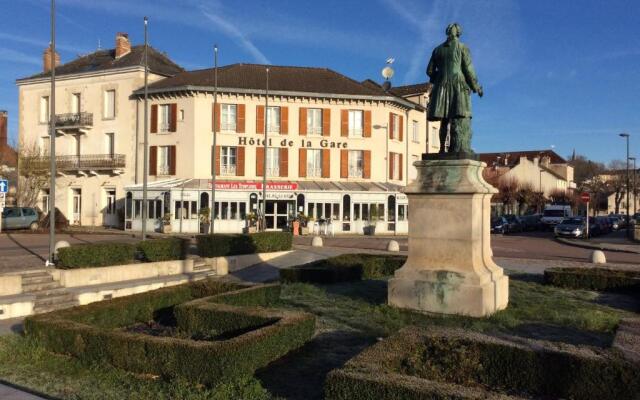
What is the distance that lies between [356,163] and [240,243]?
68.5ft

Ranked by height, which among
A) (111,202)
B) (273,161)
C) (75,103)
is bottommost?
(111,202)

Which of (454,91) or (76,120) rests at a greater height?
(76,120)

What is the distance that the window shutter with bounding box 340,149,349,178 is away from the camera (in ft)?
127

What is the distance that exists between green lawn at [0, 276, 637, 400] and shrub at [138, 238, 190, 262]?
5208 mm

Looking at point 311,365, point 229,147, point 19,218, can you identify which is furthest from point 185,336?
point 229,147

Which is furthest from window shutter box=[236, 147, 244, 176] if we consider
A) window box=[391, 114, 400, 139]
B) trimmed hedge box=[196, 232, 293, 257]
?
trimmed hedge box=[196, 232, 293, 257]

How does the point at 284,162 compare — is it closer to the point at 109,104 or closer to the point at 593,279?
the point at 109,104

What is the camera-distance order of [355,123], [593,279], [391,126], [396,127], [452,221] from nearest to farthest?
1. [452,221]
2. [593,279]
3. [355,123]
4. [391,126]
5. [396,127]

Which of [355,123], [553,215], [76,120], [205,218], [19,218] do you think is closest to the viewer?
[19,218]

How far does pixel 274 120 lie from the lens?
125 ft

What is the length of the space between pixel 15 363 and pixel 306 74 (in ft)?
119

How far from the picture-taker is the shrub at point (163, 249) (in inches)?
639

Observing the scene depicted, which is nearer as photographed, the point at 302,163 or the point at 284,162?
the point at 284,162

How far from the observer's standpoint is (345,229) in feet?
124
